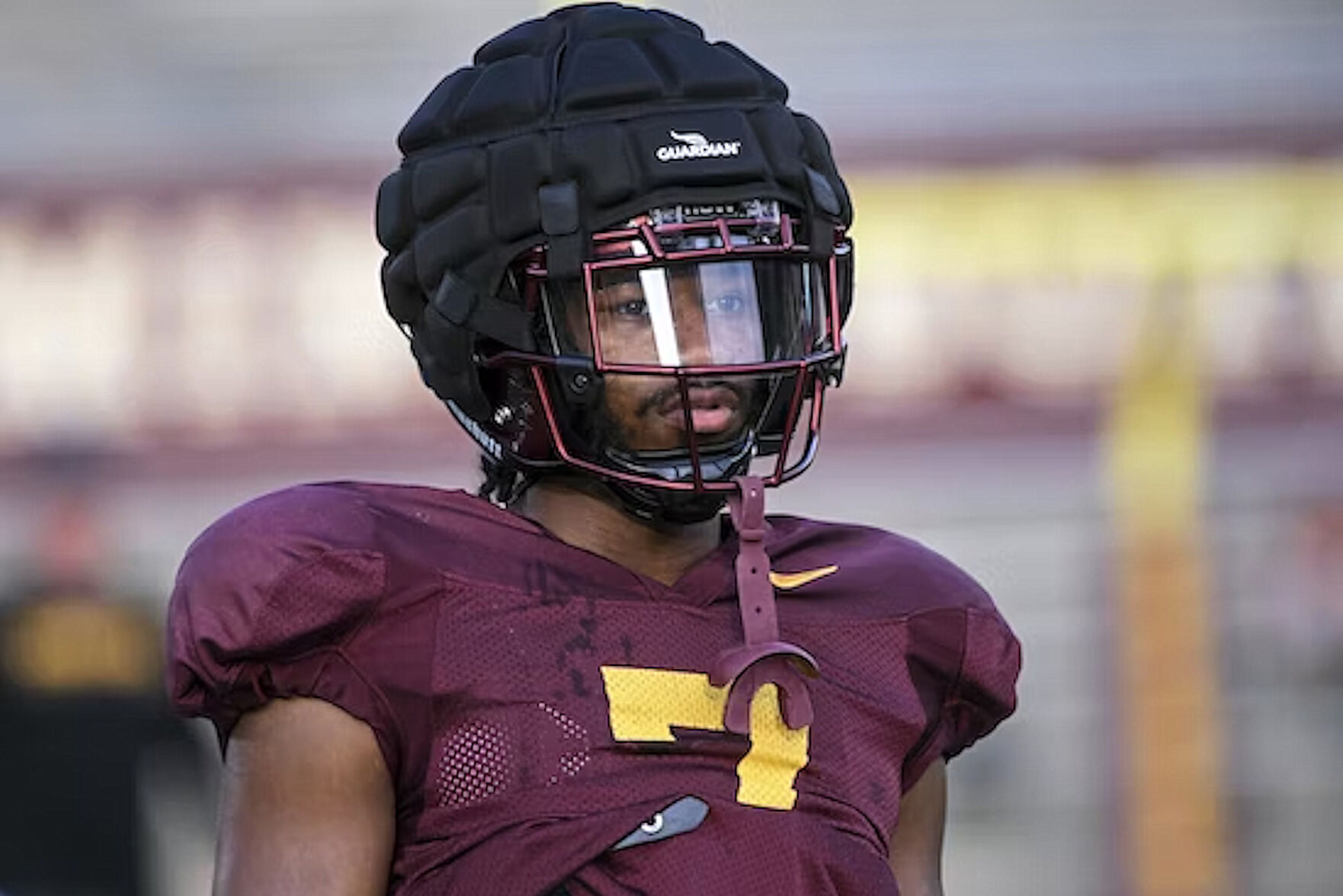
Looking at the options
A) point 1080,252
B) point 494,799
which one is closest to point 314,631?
point 494,799

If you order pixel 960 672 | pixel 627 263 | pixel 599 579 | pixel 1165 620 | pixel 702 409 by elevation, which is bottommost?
pixel 1165 620

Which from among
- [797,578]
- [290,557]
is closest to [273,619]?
[290,557]

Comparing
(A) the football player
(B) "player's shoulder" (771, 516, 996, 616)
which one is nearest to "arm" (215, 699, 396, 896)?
(A) the football player

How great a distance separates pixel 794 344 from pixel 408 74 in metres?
5.98

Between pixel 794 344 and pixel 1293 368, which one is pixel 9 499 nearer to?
pixel 1293 368

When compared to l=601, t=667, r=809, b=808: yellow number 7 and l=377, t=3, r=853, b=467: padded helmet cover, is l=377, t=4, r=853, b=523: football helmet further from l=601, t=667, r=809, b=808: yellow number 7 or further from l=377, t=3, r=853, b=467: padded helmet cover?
l=601, t=667, r=809, b=808: yellow number 7

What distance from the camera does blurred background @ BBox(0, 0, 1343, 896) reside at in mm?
7336

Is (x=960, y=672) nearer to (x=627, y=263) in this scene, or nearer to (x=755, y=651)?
(x=755, y=651)

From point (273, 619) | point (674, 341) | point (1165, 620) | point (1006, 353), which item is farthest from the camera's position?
point (1006, 353)

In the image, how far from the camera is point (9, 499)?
23.8 ft

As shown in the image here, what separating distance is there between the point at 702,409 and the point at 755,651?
0.19m

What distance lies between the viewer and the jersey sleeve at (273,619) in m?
1.94

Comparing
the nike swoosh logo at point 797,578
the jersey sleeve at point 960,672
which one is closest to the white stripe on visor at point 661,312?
the nike swoosh logo at point 797,578

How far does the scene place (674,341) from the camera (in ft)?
6.69
